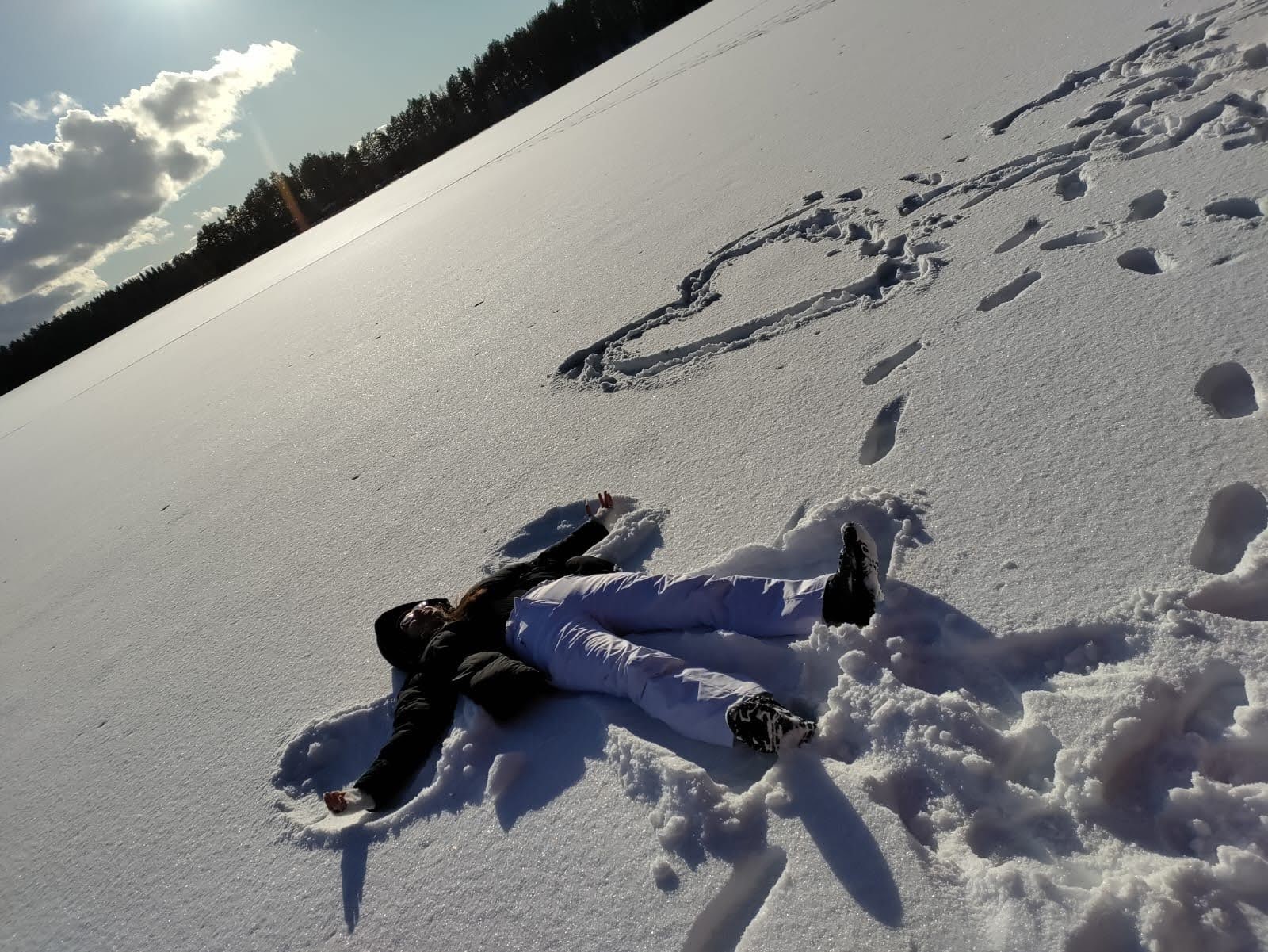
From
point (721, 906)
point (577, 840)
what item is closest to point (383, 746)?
point (577, 840)

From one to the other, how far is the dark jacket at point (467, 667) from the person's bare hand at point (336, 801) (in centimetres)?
5

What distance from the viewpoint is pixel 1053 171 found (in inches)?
125

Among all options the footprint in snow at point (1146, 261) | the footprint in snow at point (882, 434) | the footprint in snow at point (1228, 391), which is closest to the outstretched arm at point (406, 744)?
the footprint in snow at point (882, 434)

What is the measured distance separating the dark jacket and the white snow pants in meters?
0.09

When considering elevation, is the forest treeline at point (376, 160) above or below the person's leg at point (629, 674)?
above

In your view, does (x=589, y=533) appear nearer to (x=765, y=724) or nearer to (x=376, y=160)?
(x=765, y=724)

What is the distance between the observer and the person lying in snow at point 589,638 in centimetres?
167

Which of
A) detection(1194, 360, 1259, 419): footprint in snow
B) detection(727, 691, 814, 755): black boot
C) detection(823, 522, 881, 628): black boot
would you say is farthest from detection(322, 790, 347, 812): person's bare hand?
detection(1194, 360, 1259, 419): footprint in snow

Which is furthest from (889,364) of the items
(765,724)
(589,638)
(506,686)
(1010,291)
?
(506,686)

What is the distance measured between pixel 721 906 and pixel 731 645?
2.06ft

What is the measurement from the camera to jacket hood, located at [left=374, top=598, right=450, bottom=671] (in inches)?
89.4

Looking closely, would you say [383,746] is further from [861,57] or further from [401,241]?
[401,241]

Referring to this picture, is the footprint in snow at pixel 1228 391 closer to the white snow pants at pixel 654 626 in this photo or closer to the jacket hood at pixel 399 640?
the white snow pants at pixel 654 626

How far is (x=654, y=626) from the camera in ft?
6.63
